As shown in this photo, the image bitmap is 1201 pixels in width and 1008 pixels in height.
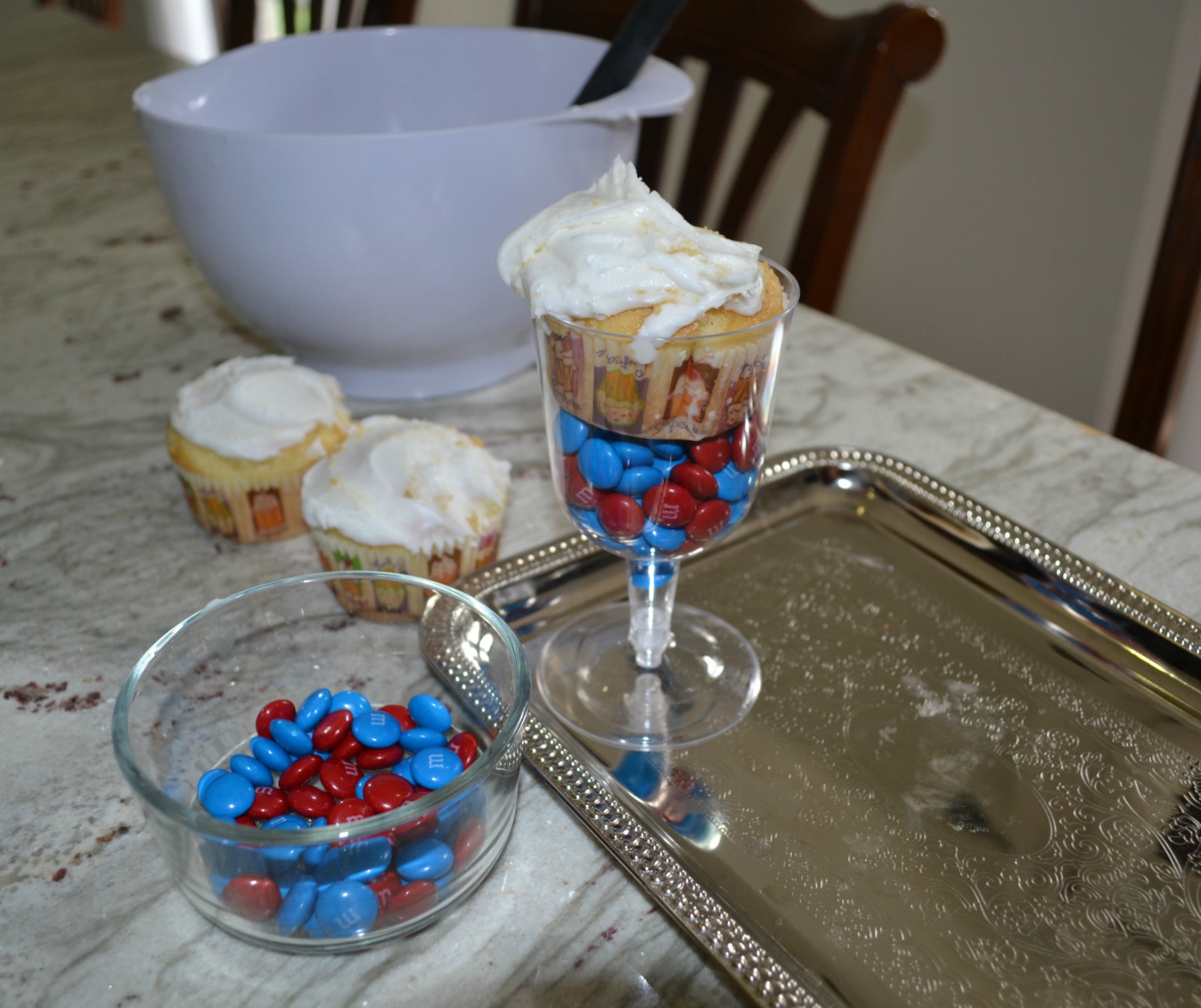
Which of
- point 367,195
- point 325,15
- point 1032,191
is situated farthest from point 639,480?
point 325,15

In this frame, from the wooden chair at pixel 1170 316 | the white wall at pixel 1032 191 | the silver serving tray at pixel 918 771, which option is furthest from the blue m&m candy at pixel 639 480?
the white wall at pixel 1032 191

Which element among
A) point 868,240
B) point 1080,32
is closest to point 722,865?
point 1080,32

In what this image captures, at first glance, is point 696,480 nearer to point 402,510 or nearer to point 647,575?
point 647,575

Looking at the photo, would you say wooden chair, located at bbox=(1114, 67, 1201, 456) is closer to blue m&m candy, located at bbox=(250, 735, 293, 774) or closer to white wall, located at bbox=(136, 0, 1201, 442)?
white wall, located at bbox=(136, 0, 1201, 442)

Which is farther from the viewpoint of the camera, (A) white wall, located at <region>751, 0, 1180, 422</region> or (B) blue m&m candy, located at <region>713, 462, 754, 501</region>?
(A) white wall, located at <region>751, 0, 1180, 422</region>


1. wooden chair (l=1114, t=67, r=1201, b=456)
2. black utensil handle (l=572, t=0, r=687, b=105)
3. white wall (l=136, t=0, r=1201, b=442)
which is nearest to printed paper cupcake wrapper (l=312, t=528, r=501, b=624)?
black utensil handle (l=572, t=0, r=687, b=105)

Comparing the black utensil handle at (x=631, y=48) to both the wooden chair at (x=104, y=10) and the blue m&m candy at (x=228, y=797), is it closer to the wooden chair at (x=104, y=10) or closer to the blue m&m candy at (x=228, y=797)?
the blue m&m candy at (x=228, y=797)

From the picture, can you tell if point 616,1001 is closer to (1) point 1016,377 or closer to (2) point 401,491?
(2) point 401,491
